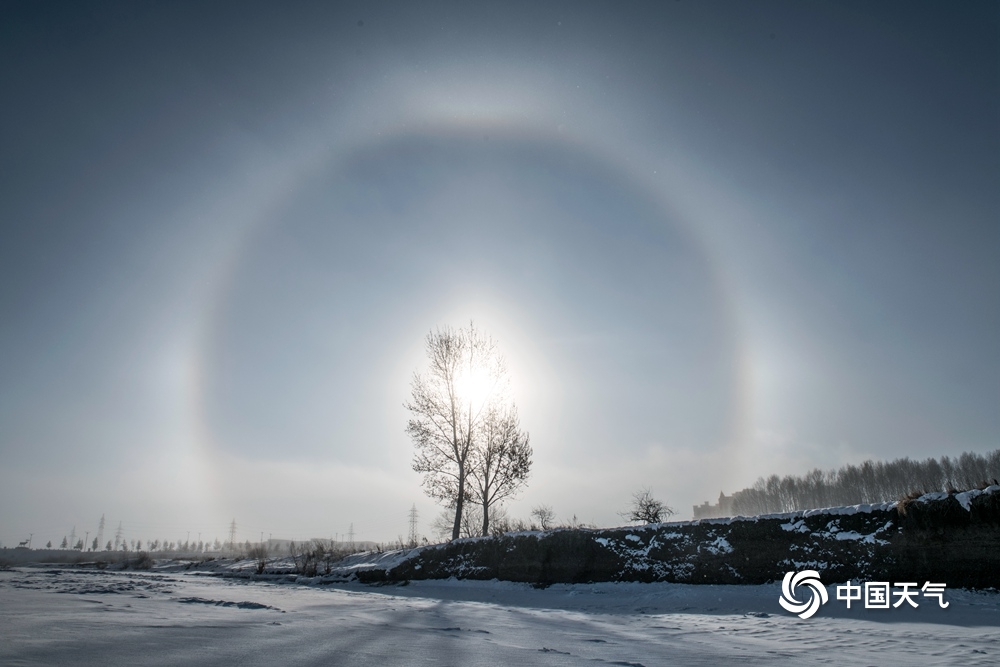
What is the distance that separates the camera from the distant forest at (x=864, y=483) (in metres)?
84.1

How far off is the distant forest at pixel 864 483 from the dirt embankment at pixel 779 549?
67874 mm

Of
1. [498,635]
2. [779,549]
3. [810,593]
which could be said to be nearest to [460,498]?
[779,549]

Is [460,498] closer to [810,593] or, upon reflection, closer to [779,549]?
[779,549]

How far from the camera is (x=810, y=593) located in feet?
33.8

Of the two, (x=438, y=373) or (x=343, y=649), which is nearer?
(x=343, y=649)

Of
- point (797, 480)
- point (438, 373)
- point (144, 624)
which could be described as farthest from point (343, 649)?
point (797, 480)

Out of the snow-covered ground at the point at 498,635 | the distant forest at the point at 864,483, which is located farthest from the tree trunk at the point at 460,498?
the distant forest at the point at 864,483

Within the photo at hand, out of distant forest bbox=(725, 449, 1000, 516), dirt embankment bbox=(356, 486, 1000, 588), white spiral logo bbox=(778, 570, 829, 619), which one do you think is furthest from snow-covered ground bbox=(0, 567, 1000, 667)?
distant forest bbox=(725, 449, 1000, 516)

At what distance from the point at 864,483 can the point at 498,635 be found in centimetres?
11049

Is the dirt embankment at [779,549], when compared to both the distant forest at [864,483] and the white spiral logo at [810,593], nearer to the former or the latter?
the white spiral logo at [810,593]

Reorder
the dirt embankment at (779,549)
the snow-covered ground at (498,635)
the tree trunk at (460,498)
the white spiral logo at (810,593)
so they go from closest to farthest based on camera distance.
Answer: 1. the snow-covered ground at (498,635)
2. the white spiral logo at (810,593)
3. the dirt embankment at (779,549)
4. the tree trunk at (460,498)

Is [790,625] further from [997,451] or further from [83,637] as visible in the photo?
[997,451]

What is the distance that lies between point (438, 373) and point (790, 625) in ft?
67.6

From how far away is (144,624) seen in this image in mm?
5348
